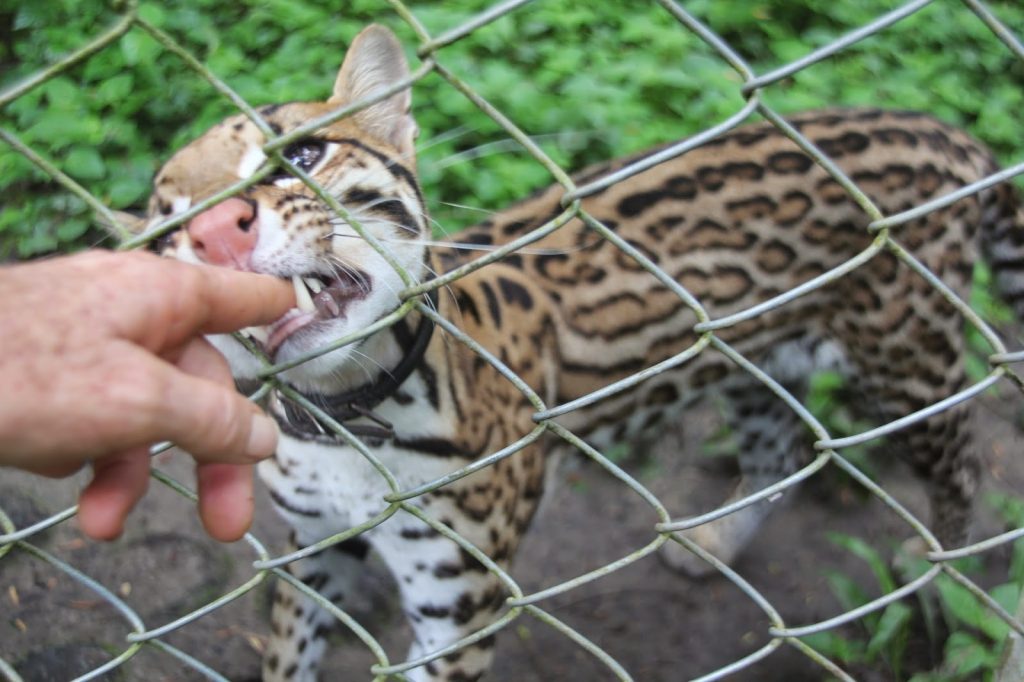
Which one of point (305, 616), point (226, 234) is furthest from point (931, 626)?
point (226, 234)

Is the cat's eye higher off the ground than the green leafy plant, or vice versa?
the cat's eye

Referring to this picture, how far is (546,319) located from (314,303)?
3.44 ft

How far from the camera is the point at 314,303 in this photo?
173 centimetres

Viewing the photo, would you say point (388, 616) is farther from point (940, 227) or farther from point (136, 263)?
point (136, 263)

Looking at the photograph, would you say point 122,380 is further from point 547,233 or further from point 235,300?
point 547,233

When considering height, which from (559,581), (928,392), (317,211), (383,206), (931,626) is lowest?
(559,581)

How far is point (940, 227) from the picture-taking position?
2.81 metres

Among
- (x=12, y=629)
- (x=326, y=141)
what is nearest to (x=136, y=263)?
(x=326, y=141)

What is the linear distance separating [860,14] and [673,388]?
2.89 metres

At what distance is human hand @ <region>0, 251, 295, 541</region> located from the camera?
853 millimetres

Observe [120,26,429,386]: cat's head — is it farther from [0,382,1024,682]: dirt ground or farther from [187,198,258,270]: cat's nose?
[0,382,1024,682]: dirt ground

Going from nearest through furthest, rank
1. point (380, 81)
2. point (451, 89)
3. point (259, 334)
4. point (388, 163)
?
point (259, 334)
point (388, 163)
point (380, 81)
point (451, 89)

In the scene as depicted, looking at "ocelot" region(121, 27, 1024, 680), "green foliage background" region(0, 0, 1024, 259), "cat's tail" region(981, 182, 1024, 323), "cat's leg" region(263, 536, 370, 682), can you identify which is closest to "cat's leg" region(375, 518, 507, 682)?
"ocelot" region(121, 27, 1024, 680)

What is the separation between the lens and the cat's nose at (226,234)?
55.3 inches
